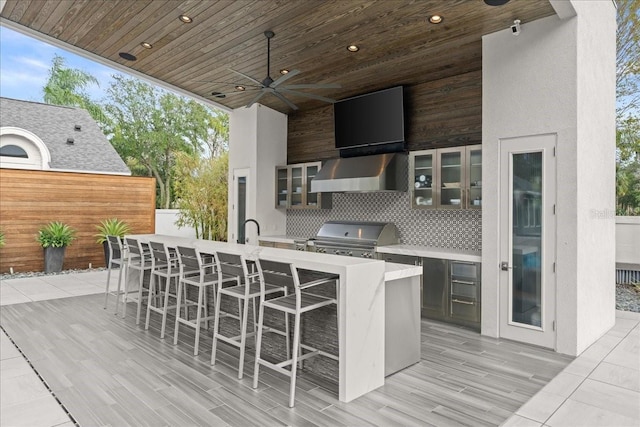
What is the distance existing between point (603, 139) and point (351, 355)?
12.0 feet

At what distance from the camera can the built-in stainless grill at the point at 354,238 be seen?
17.3 feet

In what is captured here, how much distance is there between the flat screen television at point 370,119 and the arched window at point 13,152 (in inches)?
306

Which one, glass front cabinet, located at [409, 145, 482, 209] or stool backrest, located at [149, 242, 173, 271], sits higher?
glass front cabinet, located at [409, 145, 482, 209]

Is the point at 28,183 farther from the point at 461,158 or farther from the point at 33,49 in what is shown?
the point at 33,49

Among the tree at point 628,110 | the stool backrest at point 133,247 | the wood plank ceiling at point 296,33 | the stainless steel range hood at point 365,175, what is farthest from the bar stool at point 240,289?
the tree at point 628,110

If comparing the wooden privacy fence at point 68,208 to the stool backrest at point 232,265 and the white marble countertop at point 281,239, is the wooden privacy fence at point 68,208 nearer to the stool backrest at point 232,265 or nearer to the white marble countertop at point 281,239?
the white marble countertop at point 281,239

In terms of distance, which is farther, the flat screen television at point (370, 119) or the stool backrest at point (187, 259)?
the flat screen television at point (370, 119)

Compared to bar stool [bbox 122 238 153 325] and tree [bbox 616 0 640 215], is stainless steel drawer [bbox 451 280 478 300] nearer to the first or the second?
bar stool [bbox 122 238 153 325]

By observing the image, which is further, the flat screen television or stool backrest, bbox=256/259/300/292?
the flat screen television

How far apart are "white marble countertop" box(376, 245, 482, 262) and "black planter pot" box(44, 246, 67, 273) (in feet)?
21.6

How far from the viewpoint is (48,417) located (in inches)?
98.7

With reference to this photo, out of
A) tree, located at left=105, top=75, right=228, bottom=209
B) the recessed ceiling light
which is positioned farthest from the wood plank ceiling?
tree, located at left=105, top=75, right=228, bottom=209

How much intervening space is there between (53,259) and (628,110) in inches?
432

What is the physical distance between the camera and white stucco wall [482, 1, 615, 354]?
3611 mm
